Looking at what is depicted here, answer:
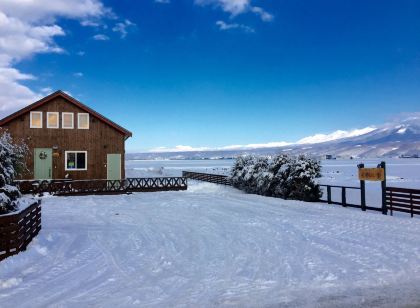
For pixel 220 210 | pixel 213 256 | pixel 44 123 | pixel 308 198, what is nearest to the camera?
pixel 213 256

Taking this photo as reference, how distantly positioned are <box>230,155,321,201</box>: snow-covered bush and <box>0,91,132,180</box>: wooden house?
9734mm

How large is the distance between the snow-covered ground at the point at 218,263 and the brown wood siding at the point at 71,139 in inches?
493

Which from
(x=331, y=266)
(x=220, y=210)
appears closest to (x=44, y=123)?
(x=220, y=210)

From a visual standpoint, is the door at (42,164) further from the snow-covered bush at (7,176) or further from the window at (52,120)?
the snow-covered bush at (7,176)

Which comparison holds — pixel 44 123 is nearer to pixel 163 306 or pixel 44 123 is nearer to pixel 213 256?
pixel 213 256

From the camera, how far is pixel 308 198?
71.0ft

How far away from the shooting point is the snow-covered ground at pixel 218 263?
20.7 feet

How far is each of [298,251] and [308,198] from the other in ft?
42.0

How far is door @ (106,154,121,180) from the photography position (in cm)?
2788

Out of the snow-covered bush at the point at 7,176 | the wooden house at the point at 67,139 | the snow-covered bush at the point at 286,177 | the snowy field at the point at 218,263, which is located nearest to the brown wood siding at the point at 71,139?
the wooden house at the point at 67,139

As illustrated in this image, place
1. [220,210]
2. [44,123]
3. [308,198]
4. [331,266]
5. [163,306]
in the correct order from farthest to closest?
[44,123], [308,198], [220,210], [331,266], [163,306]

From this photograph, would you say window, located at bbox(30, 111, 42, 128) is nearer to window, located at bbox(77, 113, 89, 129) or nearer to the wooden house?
the wooden house

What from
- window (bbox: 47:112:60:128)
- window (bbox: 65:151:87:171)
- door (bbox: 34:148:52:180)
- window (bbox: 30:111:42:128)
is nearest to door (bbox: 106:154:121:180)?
window (bbox: 65:151:87:171)

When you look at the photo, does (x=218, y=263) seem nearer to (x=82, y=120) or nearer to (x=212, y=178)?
(x=82, y=120)
